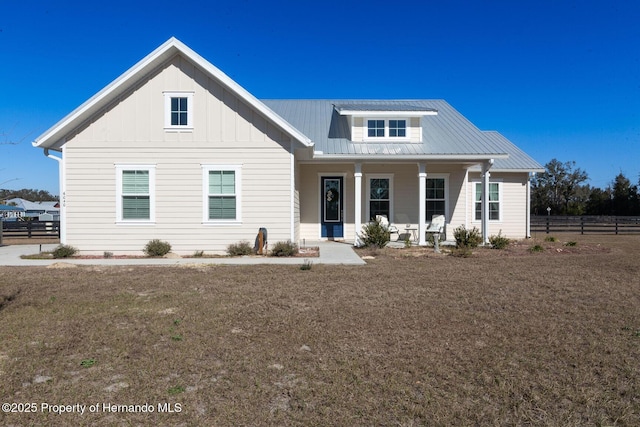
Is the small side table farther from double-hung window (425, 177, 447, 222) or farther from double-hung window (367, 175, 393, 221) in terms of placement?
double-hung window (425, 177, 447, 222)

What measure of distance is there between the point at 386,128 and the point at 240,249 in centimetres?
717

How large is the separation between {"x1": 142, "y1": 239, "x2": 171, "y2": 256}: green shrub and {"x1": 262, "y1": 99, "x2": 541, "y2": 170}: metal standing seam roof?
5879 millimetres

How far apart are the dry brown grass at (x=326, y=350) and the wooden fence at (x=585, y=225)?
1721 centimetres

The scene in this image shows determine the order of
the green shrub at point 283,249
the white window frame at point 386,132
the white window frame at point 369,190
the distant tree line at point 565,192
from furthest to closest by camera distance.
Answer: the distant tree line at point 565,192 < the white window frame at point 369,190 < the white window frame at point 386,132 < the green shrub at point 283,249

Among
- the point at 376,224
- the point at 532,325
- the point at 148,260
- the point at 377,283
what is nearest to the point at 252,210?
the point at 148,260

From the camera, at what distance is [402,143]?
49.0 ft

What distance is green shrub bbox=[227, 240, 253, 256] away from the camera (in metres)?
11.7

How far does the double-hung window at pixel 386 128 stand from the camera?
15.1 meters

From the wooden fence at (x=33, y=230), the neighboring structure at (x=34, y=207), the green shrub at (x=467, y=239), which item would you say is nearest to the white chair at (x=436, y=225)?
the green shrub at (x=467, y=239)

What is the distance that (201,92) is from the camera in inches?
463

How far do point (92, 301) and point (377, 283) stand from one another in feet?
15.9

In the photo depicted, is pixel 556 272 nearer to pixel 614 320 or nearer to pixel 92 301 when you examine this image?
pixel 614 320

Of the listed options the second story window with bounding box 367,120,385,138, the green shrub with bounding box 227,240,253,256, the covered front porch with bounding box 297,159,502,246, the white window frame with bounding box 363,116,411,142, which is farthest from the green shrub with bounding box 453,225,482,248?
the green shrub with bounding box 227,240,253,256

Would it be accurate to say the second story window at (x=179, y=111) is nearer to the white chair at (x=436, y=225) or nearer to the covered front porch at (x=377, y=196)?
the covered front porch at (x=377, y=196)
